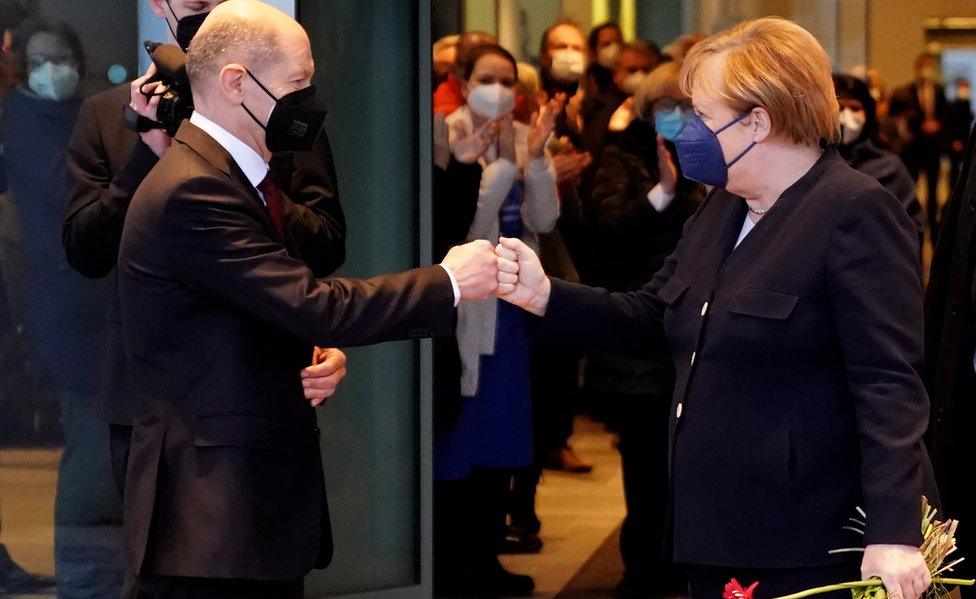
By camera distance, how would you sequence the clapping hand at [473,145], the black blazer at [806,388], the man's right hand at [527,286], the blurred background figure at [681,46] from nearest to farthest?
the black blazer at [806,388], the man's right hand at [527,286], the clapping hand at [473,145], the blurred background figure at [681,46]

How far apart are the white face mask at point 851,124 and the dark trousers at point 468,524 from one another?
6.15ft

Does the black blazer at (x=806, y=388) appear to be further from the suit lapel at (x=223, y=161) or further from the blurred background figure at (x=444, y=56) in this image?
the blurred background figure at (x=444, y=56)

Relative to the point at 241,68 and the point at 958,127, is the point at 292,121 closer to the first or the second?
the point at 241,68

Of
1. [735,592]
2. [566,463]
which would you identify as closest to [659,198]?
[566,463]

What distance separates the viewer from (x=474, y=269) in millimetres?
2910

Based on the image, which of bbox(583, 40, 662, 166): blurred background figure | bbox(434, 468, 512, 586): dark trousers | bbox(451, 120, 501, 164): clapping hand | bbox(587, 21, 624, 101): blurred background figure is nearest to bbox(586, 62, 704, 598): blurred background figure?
bbox(583, 40, 662, 166): blurred background figure

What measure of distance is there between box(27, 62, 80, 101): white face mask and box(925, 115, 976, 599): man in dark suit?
2.31 m

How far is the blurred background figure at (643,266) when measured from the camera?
200 inches

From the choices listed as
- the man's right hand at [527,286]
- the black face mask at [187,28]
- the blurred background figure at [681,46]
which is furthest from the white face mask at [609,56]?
the man's right hand at [527,286]

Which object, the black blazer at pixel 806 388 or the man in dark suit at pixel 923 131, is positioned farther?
the man in dark suit at pixel 923 131

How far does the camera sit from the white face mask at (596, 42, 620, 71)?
634cm

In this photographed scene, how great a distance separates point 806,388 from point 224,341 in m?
0.99

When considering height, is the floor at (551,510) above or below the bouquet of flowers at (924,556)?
below

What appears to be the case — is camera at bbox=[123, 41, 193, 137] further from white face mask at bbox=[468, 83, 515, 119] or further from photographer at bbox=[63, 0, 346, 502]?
white face mask at bbox=[468, 83, 515, 119]
